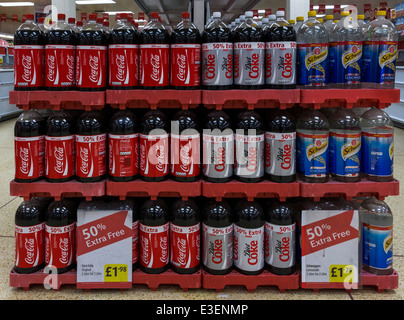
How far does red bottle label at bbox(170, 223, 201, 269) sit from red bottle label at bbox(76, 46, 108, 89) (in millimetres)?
918

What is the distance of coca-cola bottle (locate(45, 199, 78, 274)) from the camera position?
85.5 inches

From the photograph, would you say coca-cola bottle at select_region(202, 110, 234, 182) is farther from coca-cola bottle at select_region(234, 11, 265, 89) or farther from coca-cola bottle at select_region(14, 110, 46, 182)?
coca-cola bottle at select_region(14, 110, 46, 182)

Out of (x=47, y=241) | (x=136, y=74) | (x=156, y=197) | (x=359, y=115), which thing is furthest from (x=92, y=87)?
(x=359, y=115)

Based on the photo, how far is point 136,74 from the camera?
209 cm

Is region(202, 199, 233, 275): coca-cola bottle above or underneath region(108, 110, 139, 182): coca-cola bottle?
underneath

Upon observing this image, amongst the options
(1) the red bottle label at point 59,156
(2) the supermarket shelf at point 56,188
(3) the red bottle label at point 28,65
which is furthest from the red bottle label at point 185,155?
(3) the red bottle label at point 28,65

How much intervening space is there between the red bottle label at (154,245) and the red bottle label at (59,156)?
534 millimetres

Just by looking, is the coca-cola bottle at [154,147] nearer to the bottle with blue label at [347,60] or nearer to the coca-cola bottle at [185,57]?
the coca-cola bottle at [185,57]

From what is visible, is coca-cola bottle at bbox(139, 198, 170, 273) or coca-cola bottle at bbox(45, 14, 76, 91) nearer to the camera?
coca-cola bottle at bbox(45, 14, 76, 91)

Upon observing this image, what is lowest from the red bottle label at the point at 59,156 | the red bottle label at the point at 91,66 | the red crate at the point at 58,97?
the red bottle label at the point at 59,156

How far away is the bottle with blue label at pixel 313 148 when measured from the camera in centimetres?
209

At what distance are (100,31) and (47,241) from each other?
1.23 metres

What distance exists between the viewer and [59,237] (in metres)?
2.17

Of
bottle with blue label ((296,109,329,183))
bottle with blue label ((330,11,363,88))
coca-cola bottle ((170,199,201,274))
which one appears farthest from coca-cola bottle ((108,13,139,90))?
bottle with blue label ((330,11,363,88))
